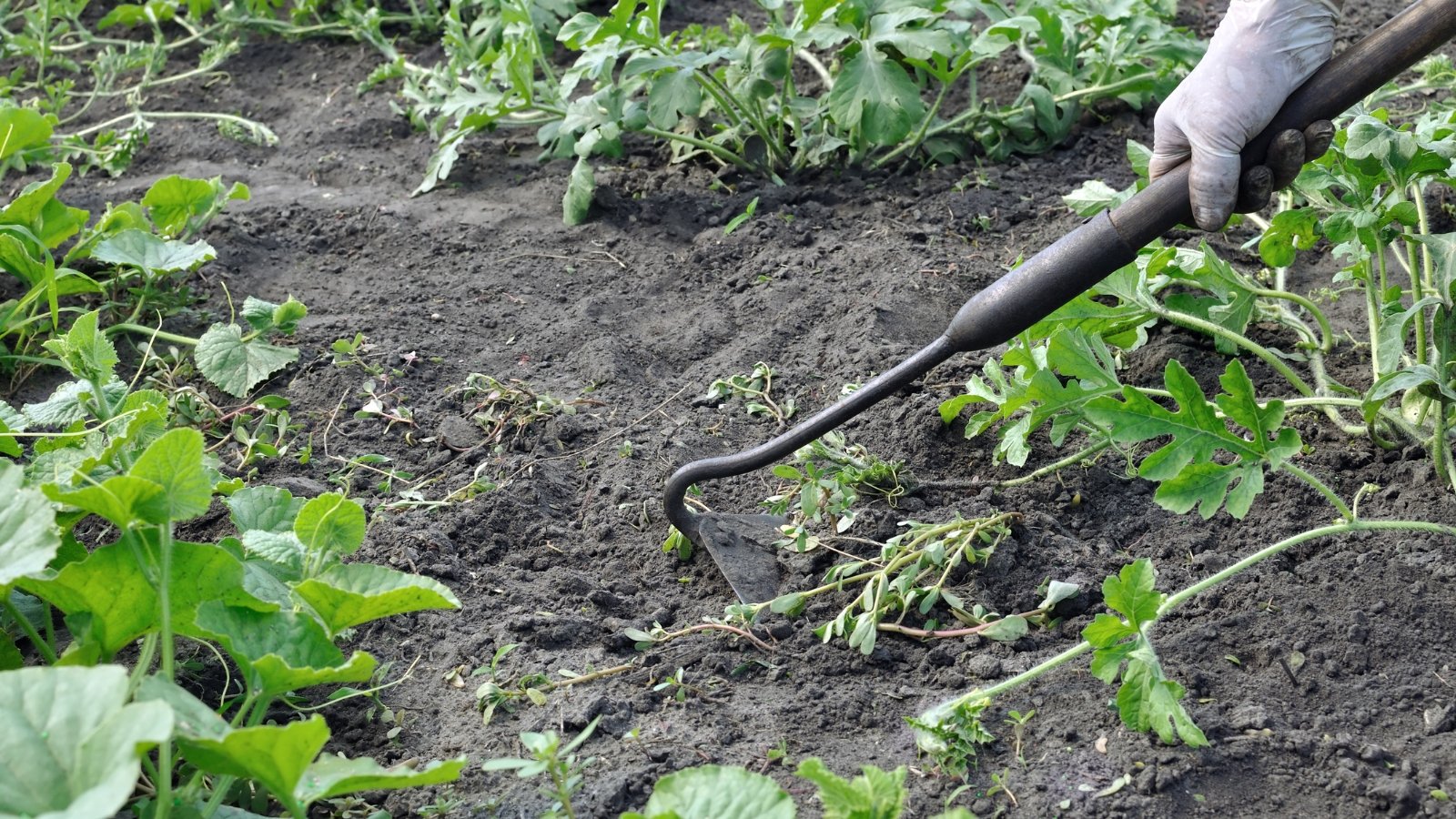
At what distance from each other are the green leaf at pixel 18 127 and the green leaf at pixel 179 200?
288mm

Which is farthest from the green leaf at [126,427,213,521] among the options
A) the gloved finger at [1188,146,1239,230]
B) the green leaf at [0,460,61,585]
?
the gloved finger at [1188,146,1239,230]

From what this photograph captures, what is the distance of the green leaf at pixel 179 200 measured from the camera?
3.15 m

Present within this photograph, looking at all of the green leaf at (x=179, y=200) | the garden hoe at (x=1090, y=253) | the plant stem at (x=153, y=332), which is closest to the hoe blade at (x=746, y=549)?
the garden hoe at (x=1090, y=253)

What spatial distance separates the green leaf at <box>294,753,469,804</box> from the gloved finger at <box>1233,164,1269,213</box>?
161 cm

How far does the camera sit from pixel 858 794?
145 centimetres

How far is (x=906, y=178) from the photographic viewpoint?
12.2 feet

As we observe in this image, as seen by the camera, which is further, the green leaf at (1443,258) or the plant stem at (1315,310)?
the plant stem at (1315,310)

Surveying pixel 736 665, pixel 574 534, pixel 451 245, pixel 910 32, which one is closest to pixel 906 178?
pixel 910 32

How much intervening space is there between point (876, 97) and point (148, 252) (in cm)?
195

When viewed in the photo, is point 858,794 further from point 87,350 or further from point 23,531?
point 87,350

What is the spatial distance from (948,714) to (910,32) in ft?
7.16

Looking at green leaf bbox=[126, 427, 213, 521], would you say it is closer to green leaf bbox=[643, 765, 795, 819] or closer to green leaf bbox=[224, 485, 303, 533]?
green leaf bbox=[224, 485, 303, 533]

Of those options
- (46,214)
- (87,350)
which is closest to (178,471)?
(87,350)

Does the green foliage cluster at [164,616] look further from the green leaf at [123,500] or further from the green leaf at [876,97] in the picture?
the green leaf at [876,97]
